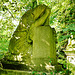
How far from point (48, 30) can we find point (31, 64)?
1152 mm

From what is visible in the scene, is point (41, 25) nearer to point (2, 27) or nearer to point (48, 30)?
point (48, 30)

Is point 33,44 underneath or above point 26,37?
underneath

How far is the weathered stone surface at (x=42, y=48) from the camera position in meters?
2.92

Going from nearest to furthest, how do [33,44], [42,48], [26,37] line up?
[42,48]
[33,44]
[26,37]

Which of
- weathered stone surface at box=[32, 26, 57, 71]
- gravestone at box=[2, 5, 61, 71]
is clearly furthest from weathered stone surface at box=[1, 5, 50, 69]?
weathered stone surface at box=[32, 26, 57, 71]

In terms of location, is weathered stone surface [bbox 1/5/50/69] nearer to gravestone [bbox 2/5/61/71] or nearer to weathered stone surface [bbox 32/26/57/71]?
gravestone [bbox 2/5/61/71]

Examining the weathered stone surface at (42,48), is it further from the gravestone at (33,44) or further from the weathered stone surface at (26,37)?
the weathered stone surface at (26,37)

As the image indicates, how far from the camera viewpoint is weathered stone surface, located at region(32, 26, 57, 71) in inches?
115

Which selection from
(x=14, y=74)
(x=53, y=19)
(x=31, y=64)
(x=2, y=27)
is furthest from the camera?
(x=53, y=19)

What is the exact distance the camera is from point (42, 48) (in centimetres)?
308

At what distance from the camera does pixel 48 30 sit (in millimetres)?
3242

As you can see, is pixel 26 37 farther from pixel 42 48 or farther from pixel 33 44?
pixel 42 48

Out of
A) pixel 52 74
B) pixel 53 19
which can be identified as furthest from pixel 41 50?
pixel 53 19

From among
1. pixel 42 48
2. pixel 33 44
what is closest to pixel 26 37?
pixel 33 44
